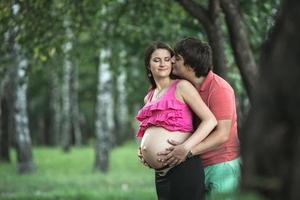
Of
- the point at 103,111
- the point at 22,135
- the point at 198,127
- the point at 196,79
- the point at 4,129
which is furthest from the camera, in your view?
the point at 4,129

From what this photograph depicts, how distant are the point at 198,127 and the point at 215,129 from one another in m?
0.14

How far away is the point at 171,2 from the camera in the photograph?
1235 cm

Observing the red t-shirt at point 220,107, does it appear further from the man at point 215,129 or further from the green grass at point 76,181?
the green grass at point 76,181

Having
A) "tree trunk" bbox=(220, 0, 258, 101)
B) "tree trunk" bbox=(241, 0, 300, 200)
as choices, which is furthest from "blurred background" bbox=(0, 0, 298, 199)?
"tree trunk" bbox=(241, 0, 300, 200)

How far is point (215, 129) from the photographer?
4988 millimetres

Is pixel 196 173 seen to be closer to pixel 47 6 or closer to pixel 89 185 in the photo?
pixel 47 6

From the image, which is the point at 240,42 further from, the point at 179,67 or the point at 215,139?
the point at 215,139

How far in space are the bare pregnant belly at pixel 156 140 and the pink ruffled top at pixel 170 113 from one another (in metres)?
0.04

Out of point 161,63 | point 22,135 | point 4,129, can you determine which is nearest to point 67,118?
point 4,129

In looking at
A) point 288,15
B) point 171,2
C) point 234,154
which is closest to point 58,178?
point 171,2

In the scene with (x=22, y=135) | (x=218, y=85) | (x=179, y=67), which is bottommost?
A: (x=22, y=135)

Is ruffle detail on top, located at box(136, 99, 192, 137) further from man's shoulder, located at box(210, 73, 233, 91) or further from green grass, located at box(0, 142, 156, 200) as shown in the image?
green grass, located at box(0, 142, 156, 200)

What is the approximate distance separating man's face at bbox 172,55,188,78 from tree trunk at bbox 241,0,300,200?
2937 millimetres

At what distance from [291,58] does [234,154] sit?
3.11 meters
